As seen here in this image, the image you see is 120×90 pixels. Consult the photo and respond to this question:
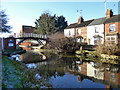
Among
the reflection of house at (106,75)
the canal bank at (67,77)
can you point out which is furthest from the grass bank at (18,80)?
the reflection of house at (106,75)

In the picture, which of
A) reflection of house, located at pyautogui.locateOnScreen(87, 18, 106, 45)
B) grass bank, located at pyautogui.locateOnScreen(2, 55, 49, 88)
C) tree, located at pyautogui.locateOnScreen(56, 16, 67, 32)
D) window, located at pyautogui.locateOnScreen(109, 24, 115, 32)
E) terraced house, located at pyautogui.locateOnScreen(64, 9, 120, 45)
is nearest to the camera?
grass bank, located at pyautogui.locateOnScreen(2, 55, 49, 88)

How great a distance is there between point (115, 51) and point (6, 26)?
20422 millimetres

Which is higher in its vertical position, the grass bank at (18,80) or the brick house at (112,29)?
the brick house at (112,29)

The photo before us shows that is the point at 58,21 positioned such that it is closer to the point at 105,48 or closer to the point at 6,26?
the point at 6,26

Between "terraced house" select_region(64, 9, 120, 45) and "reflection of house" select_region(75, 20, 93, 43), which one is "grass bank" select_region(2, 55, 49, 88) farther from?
"reflection of house" select_region(75, 20, 93, 43)

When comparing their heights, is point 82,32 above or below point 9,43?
above

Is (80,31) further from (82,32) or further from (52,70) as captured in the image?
(52,70)

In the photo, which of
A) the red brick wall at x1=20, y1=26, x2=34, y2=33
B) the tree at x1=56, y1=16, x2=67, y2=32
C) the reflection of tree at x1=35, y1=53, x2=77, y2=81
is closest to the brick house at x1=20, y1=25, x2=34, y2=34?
the red brick wall at x1=20, y1=26, x2=34, y2=33

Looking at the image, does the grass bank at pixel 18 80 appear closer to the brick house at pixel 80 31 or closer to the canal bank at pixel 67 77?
the canal bank at pixel 67 77

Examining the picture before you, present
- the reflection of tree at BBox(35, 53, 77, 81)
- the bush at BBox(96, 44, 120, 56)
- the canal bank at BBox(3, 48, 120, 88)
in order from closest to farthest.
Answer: the canal bank at BBox(3, 48, 120, 88), the reflection of tree at BBox(35, 53, 77, 81), the bush at BBox(96, 44, 120, 56)

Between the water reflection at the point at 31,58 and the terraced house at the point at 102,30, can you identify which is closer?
the water reflection at the point at 31,58

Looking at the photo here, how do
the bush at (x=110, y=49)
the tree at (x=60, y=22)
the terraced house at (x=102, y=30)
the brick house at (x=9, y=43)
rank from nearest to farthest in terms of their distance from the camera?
the bush at (x=110, y=49)
the terraced house at (x=102, y=30)
the brick house at (x=9, y=43)
the tree at (x=60, y=22)

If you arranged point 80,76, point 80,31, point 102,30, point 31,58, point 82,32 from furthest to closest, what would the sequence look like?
point 80,31 → point 82,32 → point 102,30 → point 31,58 → point 80,76

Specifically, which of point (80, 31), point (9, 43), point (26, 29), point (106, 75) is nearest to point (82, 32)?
point (80, 31)
